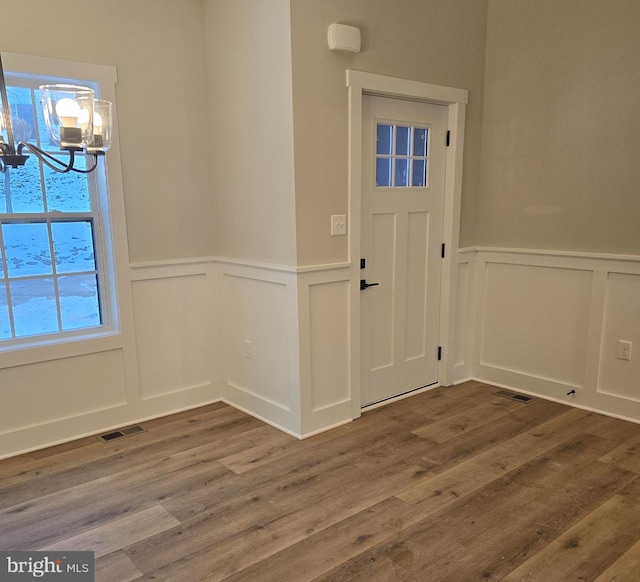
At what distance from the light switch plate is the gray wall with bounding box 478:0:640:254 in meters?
1.37

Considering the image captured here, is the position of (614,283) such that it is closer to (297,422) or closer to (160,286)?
(297,422)

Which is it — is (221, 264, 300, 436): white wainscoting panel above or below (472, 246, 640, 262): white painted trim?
below

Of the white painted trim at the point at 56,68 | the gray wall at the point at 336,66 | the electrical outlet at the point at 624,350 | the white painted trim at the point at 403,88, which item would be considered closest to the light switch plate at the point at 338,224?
the gray wall at the point at 336,66

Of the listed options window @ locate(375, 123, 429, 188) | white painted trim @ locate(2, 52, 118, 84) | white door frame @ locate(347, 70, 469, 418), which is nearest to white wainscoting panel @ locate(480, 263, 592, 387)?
white door frame @ locate(347, 70, 469, 418)

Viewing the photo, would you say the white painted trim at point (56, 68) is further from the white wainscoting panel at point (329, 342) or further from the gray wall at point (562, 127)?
the gray wall at point (562, 127)

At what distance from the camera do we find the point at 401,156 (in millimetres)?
3434

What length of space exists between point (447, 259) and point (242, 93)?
184 cm

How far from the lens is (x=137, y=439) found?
317 cm

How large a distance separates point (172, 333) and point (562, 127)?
9.70ft

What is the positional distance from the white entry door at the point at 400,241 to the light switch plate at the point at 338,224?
216mm

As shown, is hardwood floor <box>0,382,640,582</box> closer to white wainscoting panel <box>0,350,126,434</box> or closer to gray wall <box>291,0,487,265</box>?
white wainscoting panel <box>0,350,126,434</box>

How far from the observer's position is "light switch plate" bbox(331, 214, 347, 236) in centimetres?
308

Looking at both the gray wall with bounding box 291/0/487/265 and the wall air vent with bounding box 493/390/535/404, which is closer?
the gray wall with bounding box 291/0/487/265

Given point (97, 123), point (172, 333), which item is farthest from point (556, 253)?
point (97, 123)
